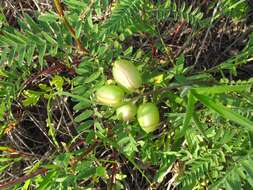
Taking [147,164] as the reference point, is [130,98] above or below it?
above

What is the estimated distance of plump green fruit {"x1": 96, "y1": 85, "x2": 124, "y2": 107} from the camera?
1.99 metres

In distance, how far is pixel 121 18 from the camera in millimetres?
2041

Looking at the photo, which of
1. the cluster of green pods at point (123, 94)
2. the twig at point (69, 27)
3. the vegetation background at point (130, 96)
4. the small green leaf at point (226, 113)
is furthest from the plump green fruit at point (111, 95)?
the small green leaf at point (226, 113)

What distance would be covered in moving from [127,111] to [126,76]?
0.15 m

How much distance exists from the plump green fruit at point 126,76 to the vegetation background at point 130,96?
7 cm

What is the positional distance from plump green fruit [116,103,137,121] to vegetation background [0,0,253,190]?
8cm

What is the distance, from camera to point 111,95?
1981 mm

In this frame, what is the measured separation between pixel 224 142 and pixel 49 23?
0.94 m

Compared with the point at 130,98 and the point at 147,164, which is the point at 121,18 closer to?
the point at 130,98

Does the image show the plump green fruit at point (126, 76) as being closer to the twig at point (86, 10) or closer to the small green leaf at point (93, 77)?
the small green leaf at point (93, 77)

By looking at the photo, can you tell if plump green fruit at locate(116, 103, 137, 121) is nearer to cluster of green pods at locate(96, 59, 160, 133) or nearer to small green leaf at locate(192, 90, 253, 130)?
cluster of green pods at locate(96, 59, 160, 133)

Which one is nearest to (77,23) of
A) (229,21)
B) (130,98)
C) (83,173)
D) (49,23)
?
(49,23)

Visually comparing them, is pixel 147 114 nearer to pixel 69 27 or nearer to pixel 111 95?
pixel 111 95

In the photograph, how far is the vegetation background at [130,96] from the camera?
6.77ft
